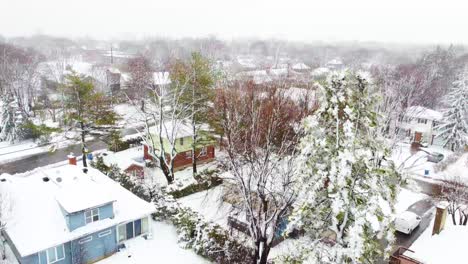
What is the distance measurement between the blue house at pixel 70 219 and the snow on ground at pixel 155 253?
0.45 metres

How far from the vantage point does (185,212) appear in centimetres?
2025

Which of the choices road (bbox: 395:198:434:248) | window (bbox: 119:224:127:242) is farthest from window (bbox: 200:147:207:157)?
road (bbox: 395:198:434:248)

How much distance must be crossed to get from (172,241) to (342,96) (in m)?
14.3

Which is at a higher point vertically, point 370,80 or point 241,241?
point 370,80

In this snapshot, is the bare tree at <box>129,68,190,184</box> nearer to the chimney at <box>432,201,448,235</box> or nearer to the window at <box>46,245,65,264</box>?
the window at <box>46,245,65,264</box>

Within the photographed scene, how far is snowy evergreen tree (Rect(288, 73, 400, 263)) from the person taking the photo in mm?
8836

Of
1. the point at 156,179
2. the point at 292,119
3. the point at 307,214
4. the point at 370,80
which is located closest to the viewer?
the point at 370,80

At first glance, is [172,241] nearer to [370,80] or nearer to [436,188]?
[370,80]

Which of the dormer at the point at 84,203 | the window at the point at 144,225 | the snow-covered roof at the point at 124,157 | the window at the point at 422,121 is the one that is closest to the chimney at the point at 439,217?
the window at the point at 144,225

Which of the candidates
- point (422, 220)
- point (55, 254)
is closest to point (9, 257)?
point (55, 254)

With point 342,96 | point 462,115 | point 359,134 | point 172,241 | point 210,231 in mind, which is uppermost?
point 342,96

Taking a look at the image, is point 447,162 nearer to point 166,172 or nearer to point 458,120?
point 458,120

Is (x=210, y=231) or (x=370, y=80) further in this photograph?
(x=210, y=231)

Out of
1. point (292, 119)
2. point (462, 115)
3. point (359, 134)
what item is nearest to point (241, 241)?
point (292, 119)
